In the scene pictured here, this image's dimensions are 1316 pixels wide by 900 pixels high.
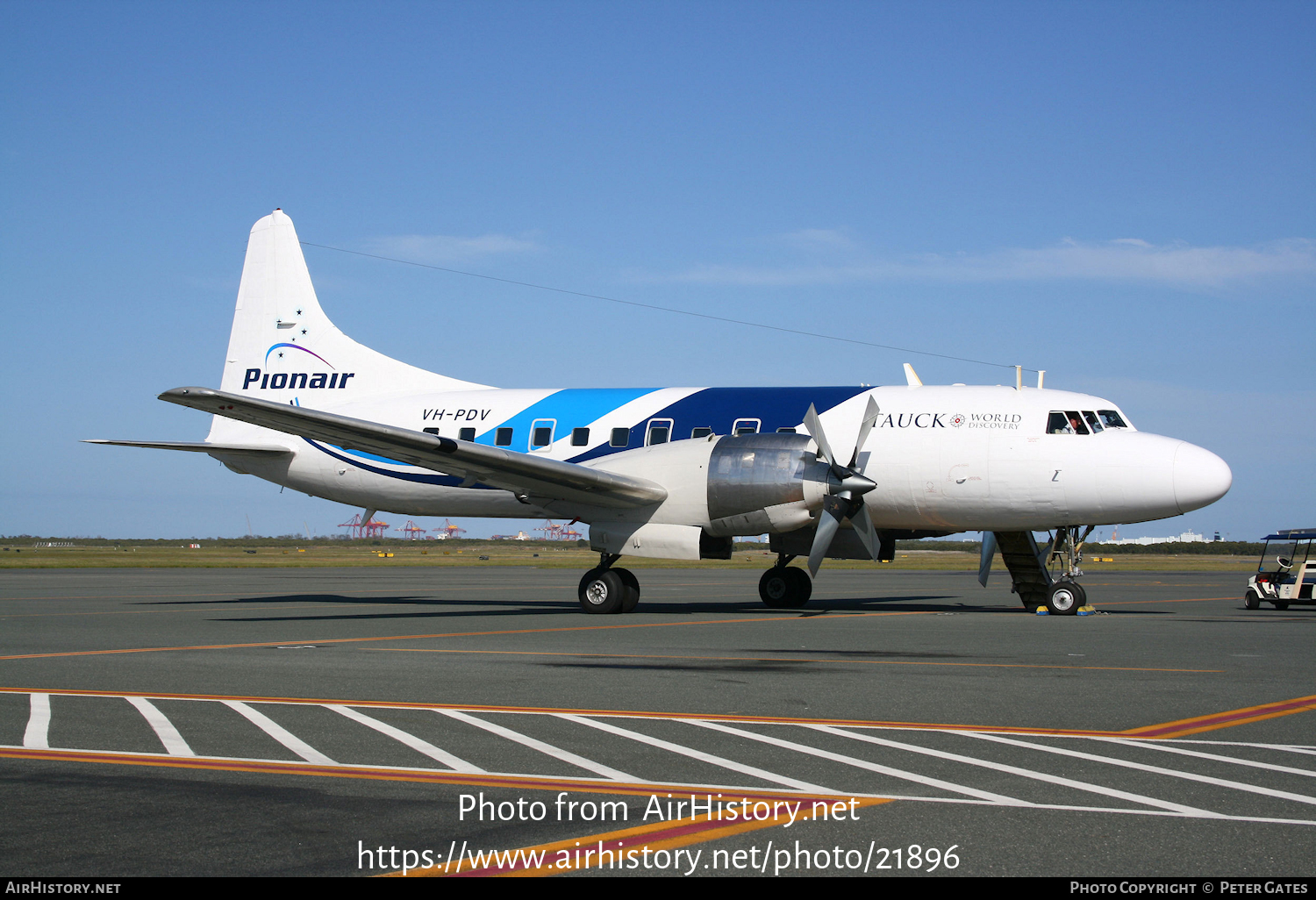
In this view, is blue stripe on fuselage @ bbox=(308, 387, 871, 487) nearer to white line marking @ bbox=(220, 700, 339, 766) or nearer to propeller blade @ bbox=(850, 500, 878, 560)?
propeller blade @ bbox=(850, 500, 878, 560)

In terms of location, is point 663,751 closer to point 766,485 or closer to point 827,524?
point 766,485

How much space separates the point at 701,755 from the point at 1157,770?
2.68 metres

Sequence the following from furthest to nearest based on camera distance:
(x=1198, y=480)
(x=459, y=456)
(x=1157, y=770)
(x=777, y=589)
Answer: (x=777, y=589)
(x=459, y=456)
(x=1198, y=480)
(x=1157, y=770)

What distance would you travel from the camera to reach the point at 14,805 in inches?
224

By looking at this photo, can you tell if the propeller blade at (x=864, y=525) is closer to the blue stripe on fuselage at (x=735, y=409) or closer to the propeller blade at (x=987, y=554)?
the blue stripe on fuselage at (x=735, y=409)

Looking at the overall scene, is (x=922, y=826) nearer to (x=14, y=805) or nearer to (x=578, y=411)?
(x=14, y=805)

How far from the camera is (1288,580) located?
25688mm

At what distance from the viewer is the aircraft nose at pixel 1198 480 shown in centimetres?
1859

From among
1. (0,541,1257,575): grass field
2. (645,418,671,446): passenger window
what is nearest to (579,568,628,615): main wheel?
(645,418,671,446): passenger window

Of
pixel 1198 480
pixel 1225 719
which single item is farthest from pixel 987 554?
pixel 1225 719

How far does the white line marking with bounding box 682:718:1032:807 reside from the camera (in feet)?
19.3

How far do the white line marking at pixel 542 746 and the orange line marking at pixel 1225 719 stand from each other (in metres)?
3.79

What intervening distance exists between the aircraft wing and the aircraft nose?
8.67 m

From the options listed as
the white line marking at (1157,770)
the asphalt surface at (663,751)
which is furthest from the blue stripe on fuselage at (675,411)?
the white line marking at (1157,770)
